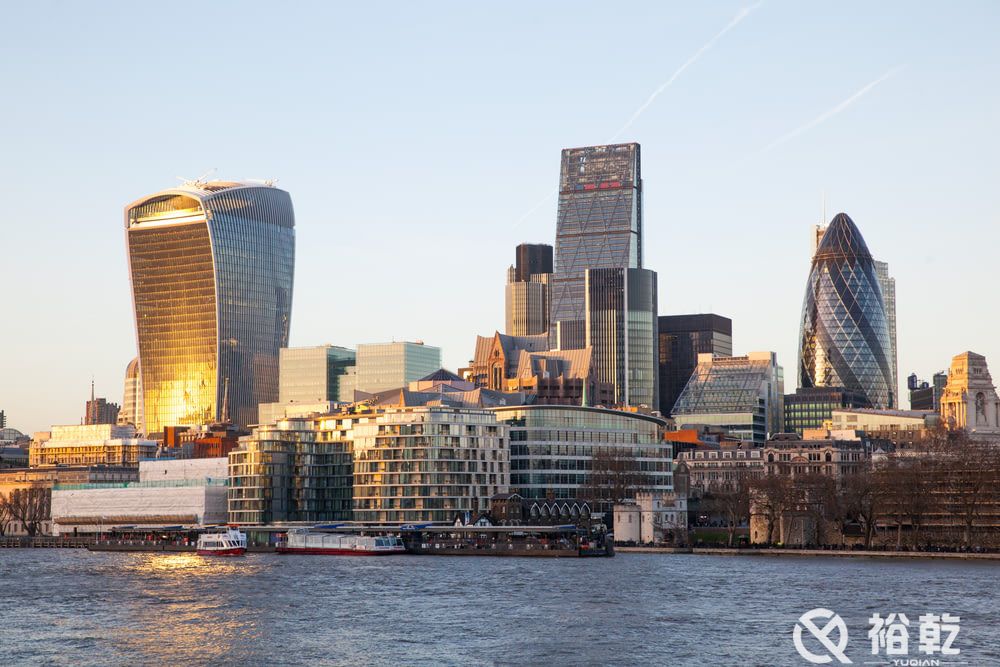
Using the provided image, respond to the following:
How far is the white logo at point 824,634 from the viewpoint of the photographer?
85.9 meters

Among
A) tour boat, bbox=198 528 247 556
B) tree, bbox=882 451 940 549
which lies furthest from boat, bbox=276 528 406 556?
tree, bbox=882 451 940 549

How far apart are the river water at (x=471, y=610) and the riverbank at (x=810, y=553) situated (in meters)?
9.15

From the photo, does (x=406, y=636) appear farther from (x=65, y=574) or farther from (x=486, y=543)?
(x=486, y=543)

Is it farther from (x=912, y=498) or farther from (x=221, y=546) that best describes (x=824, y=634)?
(x=221, y=546)

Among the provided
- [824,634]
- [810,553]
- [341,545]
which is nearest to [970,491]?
[810,553]

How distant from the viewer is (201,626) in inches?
3962

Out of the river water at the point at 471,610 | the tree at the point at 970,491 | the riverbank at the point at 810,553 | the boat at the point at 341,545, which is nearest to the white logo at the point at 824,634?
the river water at the point at 471,610

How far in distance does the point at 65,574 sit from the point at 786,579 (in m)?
71.5

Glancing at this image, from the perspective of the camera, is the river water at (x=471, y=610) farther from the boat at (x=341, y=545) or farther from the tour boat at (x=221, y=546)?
the tour boat at (x=221, y=546)

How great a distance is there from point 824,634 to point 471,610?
26.1m

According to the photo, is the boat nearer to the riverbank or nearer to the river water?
the river water

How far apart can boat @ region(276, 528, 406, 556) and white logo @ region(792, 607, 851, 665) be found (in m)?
89.8

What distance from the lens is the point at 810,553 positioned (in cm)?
18800

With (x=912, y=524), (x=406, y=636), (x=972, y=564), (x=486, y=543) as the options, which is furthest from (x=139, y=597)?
(x=912, y=524)
